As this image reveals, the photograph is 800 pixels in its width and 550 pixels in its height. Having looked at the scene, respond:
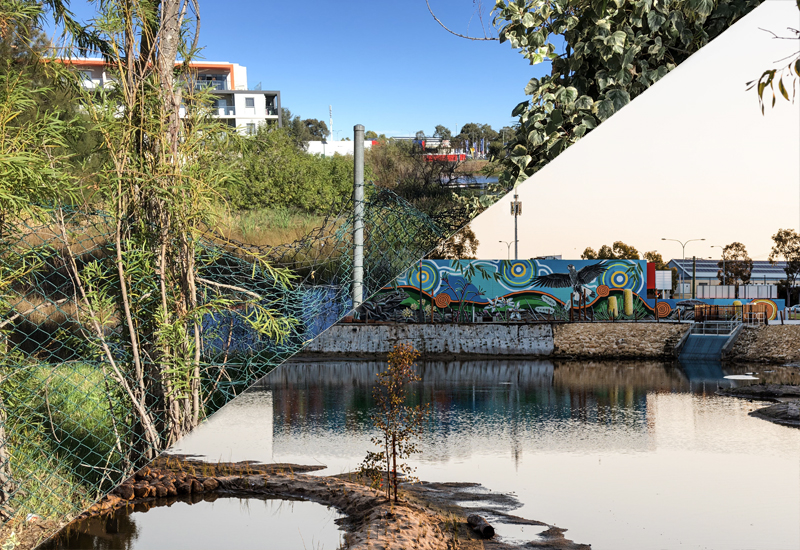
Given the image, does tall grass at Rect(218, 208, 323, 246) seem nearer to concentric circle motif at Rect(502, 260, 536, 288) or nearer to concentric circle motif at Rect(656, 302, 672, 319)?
concentric circle motif at Rect(502, 260, 536, 288)

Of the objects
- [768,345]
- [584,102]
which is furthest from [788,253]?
[584,102]

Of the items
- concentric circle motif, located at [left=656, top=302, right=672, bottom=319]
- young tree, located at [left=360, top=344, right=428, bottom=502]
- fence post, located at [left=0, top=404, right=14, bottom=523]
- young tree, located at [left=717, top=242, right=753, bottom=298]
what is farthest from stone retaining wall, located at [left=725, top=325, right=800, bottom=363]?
fence post, located at [left=0, top=404, right=14, bottom=523]

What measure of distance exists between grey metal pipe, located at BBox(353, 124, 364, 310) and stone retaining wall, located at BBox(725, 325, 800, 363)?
1797 millimetres

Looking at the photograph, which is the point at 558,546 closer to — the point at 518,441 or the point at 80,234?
the point at 518,441

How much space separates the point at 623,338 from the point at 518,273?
57 cm

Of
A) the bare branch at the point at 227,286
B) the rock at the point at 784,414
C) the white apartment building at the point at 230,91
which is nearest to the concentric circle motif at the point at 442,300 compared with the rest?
the bare branch at the point at 227,286

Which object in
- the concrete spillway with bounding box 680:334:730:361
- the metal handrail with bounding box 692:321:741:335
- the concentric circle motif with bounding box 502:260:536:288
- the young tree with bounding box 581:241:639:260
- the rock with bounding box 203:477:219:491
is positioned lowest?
the rock with bounding box 203:477:219:491

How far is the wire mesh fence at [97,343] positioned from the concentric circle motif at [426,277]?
0.12 meters

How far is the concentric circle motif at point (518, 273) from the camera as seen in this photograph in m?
3.03

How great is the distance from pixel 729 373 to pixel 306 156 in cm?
271

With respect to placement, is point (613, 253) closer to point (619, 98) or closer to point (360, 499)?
point (619, 98)

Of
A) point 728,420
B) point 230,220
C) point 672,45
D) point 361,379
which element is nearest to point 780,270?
point 728,420

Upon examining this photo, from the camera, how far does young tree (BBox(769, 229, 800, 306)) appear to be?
2859 millimetres

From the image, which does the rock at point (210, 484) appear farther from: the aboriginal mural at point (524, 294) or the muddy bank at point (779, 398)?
the muddy bank at point (779, 398)
